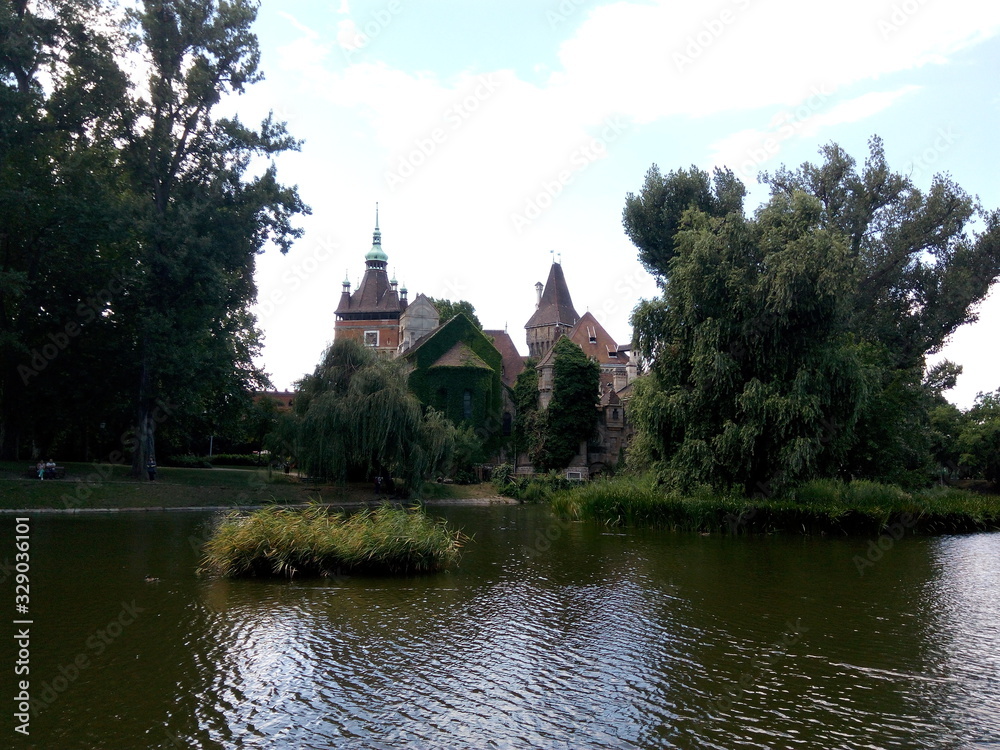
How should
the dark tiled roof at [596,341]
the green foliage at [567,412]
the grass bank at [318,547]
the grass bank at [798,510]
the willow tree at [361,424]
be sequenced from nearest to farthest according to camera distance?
the grass bank at [318,547], the grass bank at [798,510], the willow tree at [361,424], the green foliage at [567,412], the dark tiled roof at [596,341]

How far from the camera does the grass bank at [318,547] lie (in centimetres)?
1328

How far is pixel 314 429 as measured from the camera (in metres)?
30.5

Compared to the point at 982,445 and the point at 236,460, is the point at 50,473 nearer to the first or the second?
the point at 236,460

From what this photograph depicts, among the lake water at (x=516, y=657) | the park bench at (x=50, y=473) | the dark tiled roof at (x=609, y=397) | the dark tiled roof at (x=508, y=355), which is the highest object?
the dark tiled roof at (x=508, y=355)

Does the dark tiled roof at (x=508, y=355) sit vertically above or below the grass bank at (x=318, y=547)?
above

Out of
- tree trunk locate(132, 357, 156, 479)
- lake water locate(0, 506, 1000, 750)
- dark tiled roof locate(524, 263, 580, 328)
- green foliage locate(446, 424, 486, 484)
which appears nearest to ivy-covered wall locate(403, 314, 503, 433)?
green foliage locate(446, 424, 486, 484)

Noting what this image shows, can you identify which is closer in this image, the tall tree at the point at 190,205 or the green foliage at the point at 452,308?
the tall tree at the point at 190,205

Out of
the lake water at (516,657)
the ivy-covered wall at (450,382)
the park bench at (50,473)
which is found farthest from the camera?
the ivy-covered wall at (450,382)

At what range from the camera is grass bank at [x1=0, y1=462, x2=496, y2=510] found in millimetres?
24966

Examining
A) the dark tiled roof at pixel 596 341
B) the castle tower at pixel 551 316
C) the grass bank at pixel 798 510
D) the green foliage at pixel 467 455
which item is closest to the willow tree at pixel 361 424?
the green foliage at pixel 467 455

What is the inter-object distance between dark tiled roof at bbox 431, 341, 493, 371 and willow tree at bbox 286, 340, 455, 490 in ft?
49.3

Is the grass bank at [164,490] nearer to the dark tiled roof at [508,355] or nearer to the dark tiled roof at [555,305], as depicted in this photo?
the dark tiled roof at [508,355]

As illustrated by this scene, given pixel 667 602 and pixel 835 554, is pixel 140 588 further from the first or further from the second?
pixel 835 554

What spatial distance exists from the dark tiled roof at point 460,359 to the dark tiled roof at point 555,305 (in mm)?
21295
